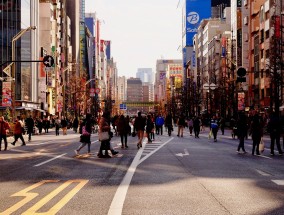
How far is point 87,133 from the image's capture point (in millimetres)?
23328

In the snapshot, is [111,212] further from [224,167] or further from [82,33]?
[82,33]

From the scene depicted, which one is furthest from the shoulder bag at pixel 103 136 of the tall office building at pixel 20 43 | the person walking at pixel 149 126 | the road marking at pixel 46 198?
the tall office building at pixel 20 43

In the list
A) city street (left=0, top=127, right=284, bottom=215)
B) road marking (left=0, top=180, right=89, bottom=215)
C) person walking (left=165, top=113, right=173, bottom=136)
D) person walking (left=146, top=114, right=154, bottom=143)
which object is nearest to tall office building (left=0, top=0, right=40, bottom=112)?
person walking (left=165, top=113, right=173, bottom=136)

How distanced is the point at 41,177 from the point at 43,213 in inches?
239

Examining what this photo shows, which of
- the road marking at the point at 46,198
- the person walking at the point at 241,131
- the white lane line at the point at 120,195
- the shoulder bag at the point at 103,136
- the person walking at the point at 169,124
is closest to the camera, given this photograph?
the white lane line at the point at 120,195

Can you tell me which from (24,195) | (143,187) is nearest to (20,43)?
(143,187)

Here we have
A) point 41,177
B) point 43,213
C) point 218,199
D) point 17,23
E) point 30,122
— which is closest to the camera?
point 43,213

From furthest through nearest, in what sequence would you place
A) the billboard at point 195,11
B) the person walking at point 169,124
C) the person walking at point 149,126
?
the billboard at point 195,11 → the person walking at point 169,124 → the person walking at point 149,126

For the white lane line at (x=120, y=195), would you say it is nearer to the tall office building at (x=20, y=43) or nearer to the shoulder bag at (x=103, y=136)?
the shoulder bag at (x=103, y=136)

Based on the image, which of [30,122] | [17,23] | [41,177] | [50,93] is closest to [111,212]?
[41,177]

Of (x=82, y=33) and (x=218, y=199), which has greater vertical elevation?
(x=82, y=33)

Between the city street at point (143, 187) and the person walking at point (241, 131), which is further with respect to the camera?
the person walking at point (241, 131)

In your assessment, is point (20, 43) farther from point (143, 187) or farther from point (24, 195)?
point (24, 195)

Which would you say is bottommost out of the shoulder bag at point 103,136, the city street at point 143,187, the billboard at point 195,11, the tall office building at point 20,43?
the city street at point 143,187
